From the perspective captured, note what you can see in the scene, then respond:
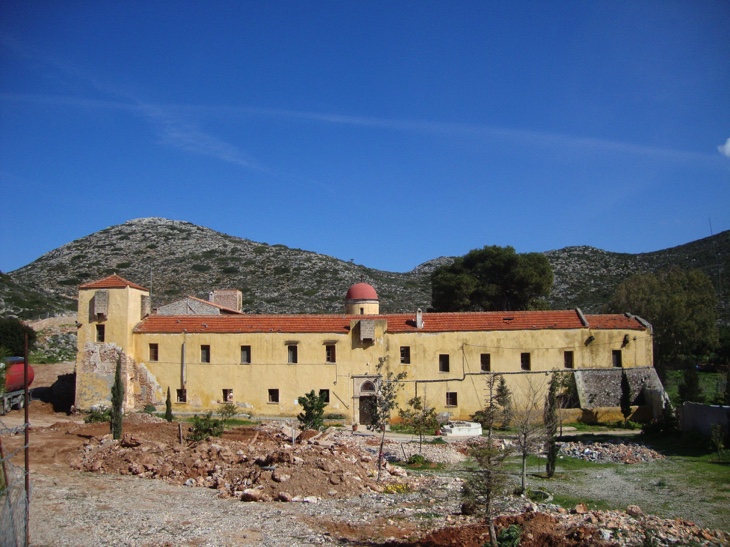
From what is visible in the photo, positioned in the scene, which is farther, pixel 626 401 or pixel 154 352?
pixel 154 352

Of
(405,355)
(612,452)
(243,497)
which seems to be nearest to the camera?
(243,497)

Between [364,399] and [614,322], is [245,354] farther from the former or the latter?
[614,322]

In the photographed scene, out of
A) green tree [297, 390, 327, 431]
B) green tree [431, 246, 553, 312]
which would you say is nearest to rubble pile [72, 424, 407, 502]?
green tree [297, 390, 327, 431]

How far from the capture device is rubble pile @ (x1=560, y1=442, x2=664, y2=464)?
25.0 m

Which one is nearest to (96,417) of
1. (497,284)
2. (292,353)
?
(292,353)

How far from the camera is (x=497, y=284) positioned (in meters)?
59.3

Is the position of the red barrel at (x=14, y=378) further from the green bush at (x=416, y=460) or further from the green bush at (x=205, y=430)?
the green bush at (x=416, y=460)

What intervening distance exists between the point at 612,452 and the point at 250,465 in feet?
48.4

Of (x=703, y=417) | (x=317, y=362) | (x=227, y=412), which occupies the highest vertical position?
(x=317, y=362)

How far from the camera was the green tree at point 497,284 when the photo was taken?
191 feet

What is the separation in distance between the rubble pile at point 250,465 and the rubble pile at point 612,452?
8.59m

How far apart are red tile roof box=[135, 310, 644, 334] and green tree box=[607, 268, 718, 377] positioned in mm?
13372

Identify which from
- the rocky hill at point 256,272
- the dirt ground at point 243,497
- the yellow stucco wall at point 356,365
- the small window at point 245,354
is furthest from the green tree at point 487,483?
the rocky hill at point 256,272

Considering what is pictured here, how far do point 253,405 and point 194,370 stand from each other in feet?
13.8
